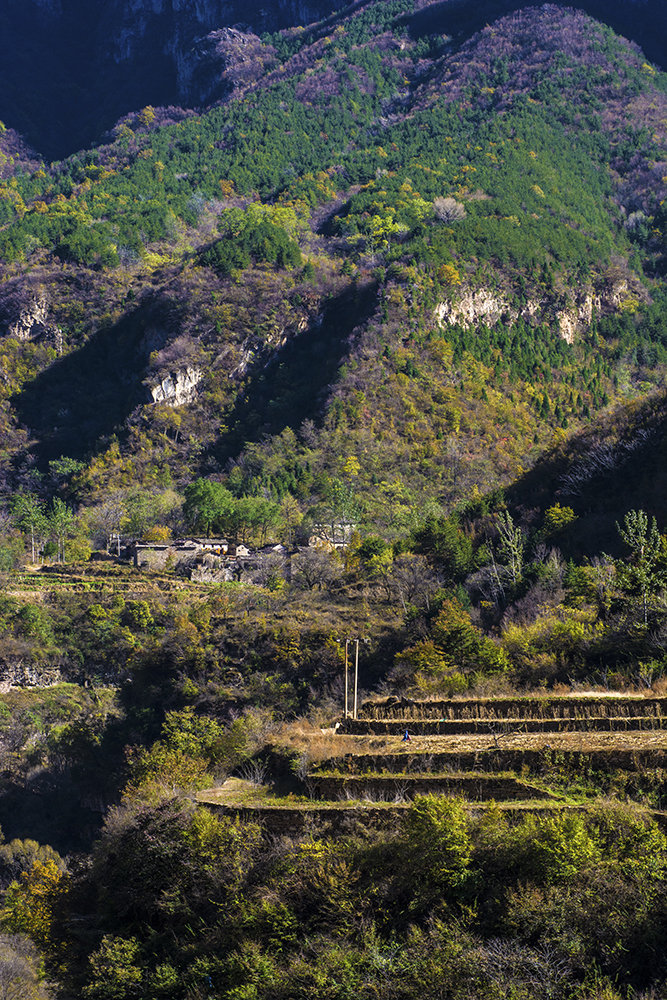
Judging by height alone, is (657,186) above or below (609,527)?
above

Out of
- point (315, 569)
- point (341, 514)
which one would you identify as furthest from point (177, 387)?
point (315, 569)

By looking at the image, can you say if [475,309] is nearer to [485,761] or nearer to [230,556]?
[230,556]

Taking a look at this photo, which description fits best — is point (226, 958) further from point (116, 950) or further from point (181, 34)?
point (181, 34)

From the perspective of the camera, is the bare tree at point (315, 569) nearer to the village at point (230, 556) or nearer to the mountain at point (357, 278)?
the village at point (230, 556)

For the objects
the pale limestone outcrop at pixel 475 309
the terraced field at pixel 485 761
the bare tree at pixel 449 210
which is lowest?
the terraced field at pixel 485 761

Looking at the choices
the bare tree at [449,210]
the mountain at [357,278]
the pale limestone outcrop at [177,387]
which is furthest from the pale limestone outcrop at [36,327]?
the bare tree at [449,210]

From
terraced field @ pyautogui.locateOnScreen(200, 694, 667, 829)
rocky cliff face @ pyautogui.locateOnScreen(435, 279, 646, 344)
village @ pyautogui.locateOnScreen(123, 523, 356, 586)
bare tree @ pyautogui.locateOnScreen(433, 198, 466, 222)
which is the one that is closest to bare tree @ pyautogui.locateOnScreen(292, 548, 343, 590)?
village @ pyautogui.locateOnScreen(123, 523, 356, 586)

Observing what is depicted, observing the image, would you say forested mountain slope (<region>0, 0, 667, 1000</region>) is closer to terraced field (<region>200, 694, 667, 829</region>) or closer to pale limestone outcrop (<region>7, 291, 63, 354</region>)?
terraced field (<region>200, 694, 667, 829</region>)

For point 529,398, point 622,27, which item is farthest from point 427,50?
point 529,398
